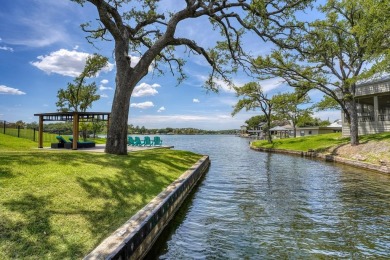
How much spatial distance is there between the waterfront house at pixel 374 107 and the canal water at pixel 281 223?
18.9 metres

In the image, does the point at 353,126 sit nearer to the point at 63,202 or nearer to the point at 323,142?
the point at 323,142

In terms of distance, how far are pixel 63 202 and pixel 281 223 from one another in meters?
5.22

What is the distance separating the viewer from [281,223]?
7.34 m

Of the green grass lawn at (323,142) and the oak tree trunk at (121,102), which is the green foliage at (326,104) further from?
the oak tree trunk at (121,102)

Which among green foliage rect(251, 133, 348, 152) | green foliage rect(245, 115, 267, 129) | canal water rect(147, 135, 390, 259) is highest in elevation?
green foliage rect(245, 115, 267, 129)

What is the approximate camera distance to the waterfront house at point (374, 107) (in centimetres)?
2805

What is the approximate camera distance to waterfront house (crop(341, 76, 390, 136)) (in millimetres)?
28047

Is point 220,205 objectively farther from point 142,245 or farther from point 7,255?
point 7,255

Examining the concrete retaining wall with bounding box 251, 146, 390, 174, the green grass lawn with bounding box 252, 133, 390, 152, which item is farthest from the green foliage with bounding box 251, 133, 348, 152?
the concrete retaining wall with bounding box 251, 146, 390, 174

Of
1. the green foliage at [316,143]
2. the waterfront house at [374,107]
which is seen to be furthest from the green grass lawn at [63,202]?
the waterfront house at [374,107]

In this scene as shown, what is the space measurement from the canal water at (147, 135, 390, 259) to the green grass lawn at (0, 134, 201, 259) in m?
1.17

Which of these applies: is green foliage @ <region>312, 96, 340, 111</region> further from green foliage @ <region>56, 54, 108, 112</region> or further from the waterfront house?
green foliage @ <region>56, 54, 108, 112</region>

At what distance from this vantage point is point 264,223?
24.1 feet

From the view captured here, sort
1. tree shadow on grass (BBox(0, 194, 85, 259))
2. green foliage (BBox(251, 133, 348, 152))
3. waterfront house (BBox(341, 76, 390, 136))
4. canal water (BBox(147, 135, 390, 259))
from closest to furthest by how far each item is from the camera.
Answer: tree shadow on grass (BBox(0, 194, 85, 259))
canal water (BBox(147, 135, 390, 259))
waterfront house (BBox(341, 76, 390, 136))
green foliage (BBox(251, 133, 348, 152))
